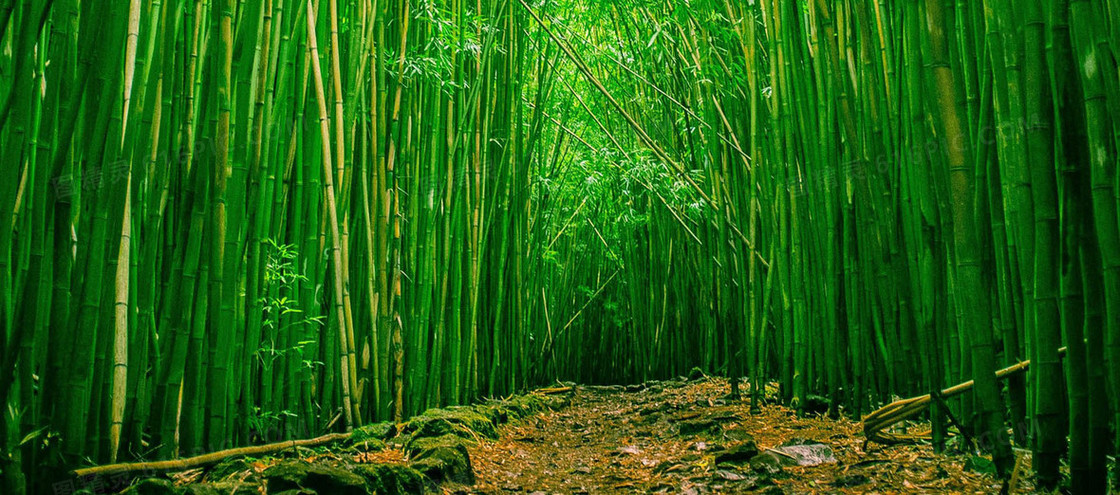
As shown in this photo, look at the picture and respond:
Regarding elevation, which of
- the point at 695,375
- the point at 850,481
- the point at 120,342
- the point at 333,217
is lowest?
the point at 695,375

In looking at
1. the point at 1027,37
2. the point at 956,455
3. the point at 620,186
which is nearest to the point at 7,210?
the point at 1027,37

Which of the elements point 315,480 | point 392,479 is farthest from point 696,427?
point 315,480

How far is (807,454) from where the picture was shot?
141 centimetres

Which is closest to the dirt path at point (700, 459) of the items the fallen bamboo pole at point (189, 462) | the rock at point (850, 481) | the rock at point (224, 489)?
the rock at point (850, 481)

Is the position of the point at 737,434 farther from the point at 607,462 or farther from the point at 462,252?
the point at 462,252

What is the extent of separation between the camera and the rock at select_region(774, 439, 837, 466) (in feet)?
4.50

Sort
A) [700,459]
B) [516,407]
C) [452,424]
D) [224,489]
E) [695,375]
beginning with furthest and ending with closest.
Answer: [695,375], [516,407], [452,424], [700,459], [224,489]

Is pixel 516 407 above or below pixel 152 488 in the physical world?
below

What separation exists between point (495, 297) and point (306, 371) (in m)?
1.33

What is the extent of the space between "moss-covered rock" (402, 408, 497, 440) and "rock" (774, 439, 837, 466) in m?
0.76

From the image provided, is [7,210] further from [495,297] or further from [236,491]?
[495,297]

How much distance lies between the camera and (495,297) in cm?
294

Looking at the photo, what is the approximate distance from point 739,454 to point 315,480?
2.53 feet

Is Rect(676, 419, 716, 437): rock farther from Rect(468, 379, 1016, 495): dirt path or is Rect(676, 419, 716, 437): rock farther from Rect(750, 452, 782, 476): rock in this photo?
Rect(750, 452, 782, 476): rock
